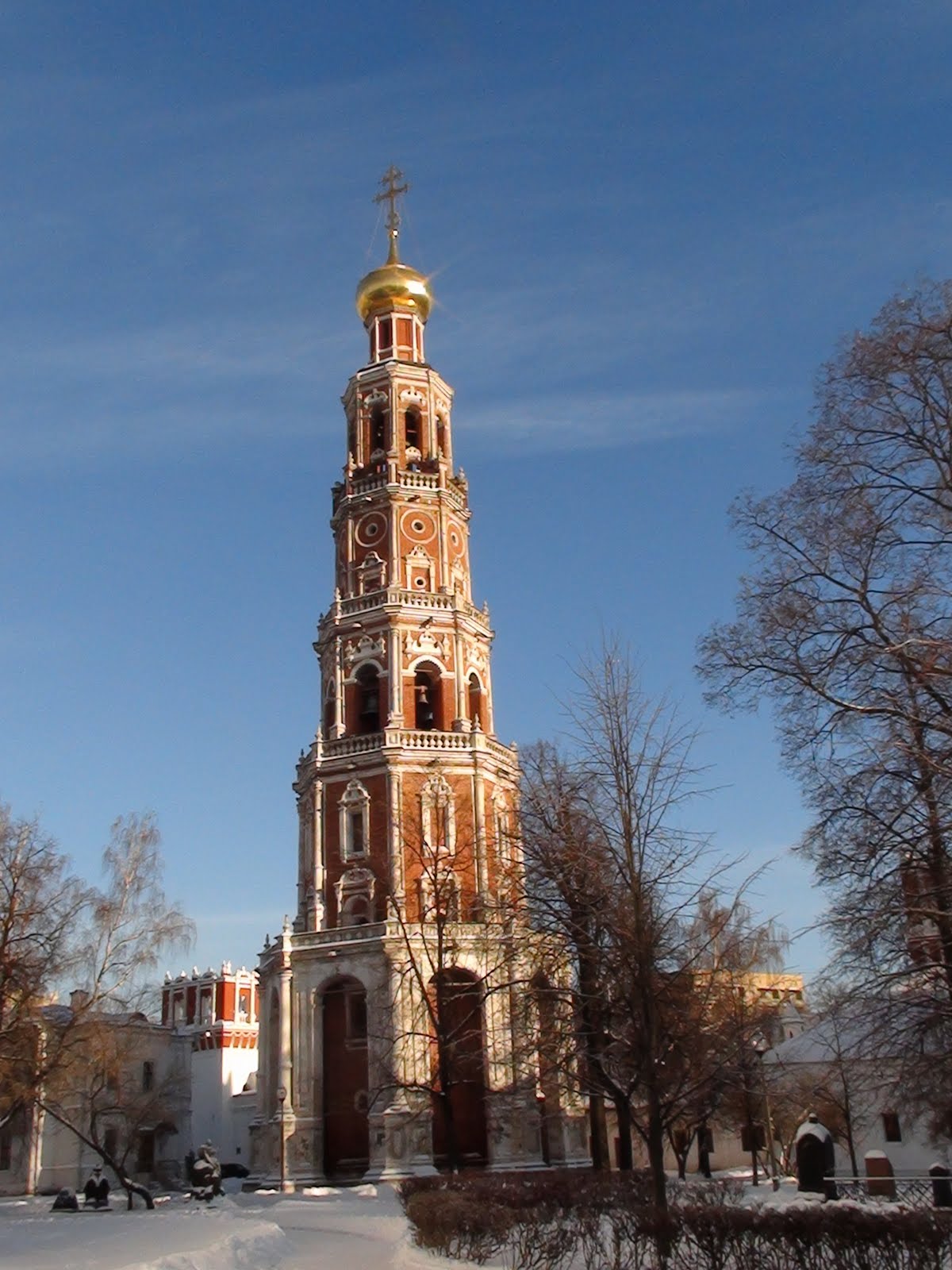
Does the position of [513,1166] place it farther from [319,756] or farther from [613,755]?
[613,755]

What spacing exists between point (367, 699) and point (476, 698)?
4.14 metres

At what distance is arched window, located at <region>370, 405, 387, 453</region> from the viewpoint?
50.8 m

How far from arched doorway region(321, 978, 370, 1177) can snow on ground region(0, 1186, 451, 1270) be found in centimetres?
692

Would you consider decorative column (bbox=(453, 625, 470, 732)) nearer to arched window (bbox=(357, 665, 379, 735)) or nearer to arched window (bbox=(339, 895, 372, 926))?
arched window (bbox=(357, 665, 379, 735))

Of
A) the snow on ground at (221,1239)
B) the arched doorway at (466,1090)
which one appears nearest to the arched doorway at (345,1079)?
the arched doorway at (466,1090)

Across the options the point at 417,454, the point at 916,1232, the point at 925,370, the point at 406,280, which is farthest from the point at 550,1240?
the point at 406,280

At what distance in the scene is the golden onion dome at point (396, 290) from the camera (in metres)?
53.1

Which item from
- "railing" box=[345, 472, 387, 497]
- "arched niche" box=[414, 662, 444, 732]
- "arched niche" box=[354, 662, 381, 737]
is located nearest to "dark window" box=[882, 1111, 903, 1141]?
"arched niche" box=[414, 662, 444, 732]

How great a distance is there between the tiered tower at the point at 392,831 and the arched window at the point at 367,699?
0.20 feet

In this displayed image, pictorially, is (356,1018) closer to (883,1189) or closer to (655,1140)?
(883,1189)

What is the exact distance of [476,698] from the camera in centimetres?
4691

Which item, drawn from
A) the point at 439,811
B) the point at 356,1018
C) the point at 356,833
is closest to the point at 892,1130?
the point at 356,1018

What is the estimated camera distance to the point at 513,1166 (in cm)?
3797

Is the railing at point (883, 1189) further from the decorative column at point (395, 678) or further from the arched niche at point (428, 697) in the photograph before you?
the arched niche at point (428, 697)
